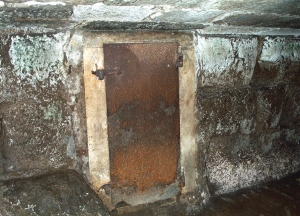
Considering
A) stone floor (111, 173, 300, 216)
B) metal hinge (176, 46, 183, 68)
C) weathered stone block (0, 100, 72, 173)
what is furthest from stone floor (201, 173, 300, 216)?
weathered stone block (0, 100, 72, 173)

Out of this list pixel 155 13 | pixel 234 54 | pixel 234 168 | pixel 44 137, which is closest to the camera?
pixel 155 13

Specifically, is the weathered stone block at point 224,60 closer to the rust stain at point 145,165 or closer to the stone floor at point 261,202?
the rust stain at point 145,165

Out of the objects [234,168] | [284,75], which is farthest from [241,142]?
[284,75]

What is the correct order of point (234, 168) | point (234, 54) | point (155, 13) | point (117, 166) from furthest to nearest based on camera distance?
point (234, 168)
point (234, 54)
point (117, 166)
point (155, 13)

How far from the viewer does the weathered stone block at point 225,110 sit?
2.61 m

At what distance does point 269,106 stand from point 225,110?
1.82ft

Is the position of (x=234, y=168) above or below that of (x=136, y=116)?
below

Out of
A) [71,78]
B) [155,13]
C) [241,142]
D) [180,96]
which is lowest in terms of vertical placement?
[241,142]

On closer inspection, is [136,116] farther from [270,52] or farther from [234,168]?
[270,52]

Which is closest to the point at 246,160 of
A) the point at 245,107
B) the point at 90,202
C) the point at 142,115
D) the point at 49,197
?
the point at 245,107

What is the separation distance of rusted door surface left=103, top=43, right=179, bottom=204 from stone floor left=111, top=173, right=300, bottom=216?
0.68 feet

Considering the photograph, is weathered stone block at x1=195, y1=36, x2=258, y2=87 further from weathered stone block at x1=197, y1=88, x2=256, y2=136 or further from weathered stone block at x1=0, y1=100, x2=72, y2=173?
weathered stone block at x1=0, y1=100, x2=72, y2=173

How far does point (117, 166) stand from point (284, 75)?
2027mm

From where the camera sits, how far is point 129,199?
2.38 m
